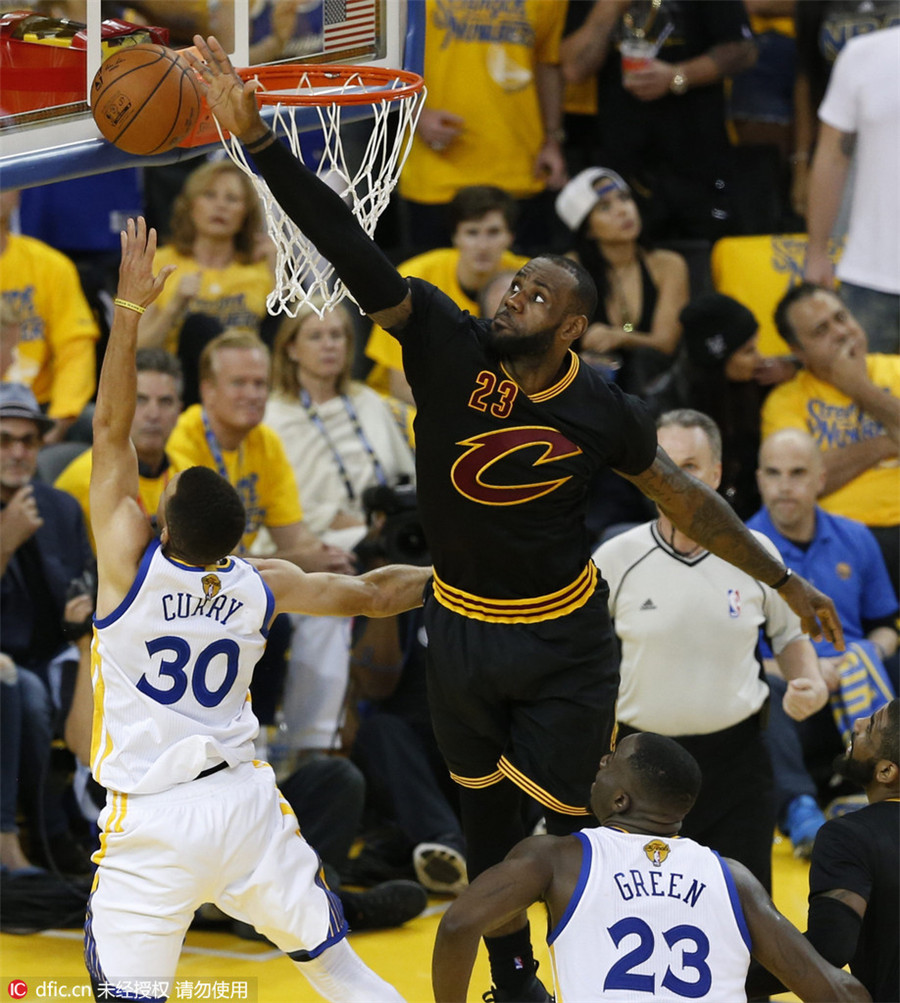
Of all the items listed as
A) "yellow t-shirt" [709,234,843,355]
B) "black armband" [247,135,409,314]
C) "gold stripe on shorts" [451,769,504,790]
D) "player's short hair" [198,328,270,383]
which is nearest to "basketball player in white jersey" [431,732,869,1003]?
"gold stripe on shorts" [451,769,504,790]

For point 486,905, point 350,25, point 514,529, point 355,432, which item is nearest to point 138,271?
point 514,529

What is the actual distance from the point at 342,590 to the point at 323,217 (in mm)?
1297

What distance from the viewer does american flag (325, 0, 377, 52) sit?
18.4 ft

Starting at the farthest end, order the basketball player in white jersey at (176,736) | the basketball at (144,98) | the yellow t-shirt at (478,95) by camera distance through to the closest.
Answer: the yellow t-shirt at (478,95) → the basketball at (144,98) → the basketball player in white jersey at (176,736)

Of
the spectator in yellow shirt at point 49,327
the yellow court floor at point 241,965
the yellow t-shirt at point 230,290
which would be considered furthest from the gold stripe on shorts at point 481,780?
the yellow t-shirt at point 230,290

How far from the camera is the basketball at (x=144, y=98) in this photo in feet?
15.8

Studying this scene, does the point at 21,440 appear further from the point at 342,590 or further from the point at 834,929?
the point at 834,929

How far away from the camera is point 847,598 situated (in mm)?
7484

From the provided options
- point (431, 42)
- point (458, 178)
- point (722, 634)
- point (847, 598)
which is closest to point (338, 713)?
point (722, 634)

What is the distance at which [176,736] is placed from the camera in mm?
4355

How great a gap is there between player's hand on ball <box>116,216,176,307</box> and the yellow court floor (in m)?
2.53

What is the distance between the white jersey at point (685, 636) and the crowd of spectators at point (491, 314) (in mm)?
19

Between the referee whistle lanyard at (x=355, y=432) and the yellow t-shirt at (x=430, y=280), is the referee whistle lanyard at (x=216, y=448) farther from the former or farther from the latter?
the yellow t-shirt at (x=430, y=280)

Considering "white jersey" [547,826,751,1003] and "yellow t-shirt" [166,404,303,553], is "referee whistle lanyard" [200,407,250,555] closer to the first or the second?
"yellow t-shirt" [166,404,303,553]
